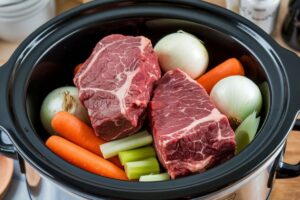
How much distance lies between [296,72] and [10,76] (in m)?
0.59

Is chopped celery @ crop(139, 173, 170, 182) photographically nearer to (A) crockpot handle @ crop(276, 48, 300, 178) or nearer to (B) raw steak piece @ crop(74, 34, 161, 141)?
(B) raw steak piece @ crop(74, 34, 161, 141)

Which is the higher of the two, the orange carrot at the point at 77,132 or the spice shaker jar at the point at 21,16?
the orange carrot at the point at 77,132

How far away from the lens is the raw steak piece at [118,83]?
46.8 inches

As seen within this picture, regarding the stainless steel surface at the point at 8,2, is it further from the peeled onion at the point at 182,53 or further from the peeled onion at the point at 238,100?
the peeled onion at the point at 238,100

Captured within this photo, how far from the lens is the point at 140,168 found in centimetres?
118

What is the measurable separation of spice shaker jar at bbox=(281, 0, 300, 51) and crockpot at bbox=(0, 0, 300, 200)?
58 cm

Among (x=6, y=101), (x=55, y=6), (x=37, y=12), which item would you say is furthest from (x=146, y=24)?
(x=55, y=6)

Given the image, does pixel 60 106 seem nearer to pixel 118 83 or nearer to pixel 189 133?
pixel 118 83

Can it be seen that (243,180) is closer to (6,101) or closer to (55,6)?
(6,101)

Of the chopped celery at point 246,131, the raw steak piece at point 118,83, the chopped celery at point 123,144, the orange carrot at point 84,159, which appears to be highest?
the raw steak piece at point 118,83

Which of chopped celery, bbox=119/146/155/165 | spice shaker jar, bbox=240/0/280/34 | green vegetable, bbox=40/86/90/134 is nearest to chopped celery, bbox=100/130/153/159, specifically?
chopped celery, bbox=119/146/155/165

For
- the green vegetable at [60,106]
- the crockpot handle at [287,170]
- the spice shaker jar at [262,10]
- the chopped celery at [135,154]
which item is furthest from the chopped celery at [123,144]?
the spice shaker jar at [262,10]

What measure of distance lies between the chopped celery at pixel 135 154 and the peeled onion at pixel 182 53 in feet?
0.74

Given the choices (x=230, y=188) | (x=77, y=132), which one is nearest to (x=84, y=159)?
(x=77, y=132)
